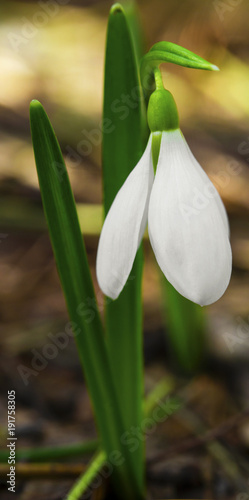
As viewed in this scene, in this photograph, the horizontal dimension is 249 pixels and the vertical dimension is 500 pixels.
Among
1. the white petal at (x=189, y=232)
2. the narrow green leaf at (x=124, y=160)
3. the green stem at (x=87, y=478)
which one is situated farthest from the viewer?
the green stem at (x=87, y=478)

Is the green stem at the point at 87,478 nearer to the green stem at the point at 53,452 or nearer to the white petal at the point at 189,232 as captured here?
the green stem at the point at 53,452

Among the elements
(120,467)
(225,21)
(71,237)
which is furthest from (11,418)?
(225,21)

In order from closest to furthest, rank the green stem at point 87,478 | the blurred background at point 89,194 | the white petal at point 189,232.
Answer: the white petal at point 189,232 → the green stem at point 87,478 → the blurred background at point 89,194

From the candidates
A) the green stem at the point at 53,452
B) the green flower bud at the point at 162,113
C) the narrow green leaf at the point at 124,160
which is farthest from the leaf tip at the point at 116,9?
the green stem at the point at 53,452

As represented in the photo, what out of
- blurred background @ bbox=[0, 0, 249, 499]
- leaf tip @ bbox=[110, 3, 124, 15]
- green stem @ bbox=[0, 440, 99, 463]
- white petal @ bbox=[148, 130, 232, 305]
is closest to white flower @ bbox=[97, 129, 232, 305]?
white petal @ bbox=[148, 130, 232, 305]

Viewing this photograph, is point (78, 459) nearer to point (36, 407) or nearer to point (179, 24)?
point (36, 407)

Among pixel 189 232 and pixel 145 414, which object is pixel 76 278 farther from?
pixel 145 414

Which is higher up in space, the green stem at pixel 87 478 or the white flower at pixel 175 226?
the white flower at pixel 175 226
